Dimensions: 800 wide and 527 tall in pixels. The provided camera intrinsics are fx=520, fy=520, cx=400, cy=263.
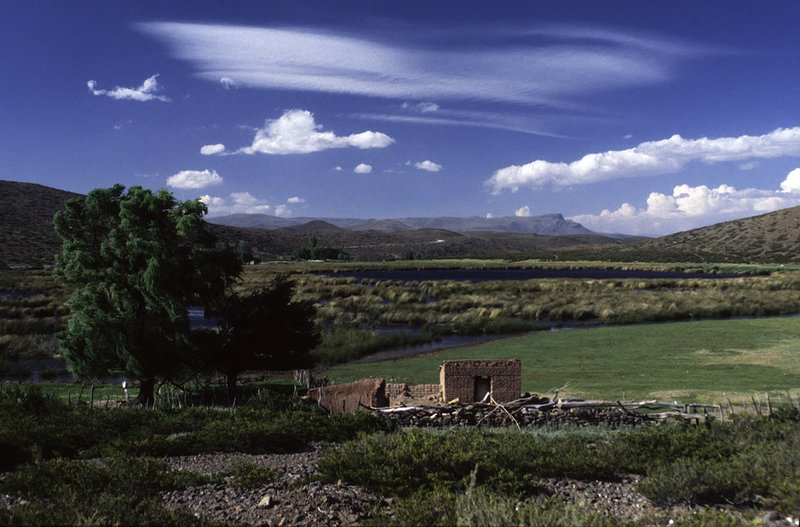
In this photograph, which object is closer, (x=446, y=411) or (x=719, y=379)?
(x=446, y=411)

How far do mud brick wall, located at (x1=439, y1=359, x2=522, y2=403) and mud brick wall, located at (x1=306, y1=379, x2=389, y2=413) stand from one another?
1.66 meters

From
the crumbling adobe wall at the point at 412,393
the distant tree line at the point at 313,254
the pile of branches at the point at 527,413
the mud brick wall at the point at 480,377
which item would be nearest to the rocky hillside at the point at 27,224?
the distant tree line at the point at 313,254

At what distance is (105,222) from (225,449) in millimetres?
10315

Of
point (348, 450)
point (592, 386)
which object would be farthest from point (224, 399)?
point (592, 386)

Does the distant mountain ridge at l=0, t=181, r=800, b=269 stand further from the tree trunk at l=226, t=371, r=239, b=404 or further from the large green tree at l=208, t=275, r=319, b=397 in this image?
the tree trunk at l=226, t=371, r=239, b=404

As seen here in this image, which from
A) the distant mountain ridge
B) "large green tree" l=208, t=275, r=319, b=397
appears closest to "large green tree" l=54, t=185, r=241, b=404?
"large green tree" l=208, t=275, r=319, b=397

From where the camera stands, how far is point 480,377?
13.4m

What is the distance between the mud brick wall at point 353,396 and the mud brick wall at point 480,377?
1.66 m

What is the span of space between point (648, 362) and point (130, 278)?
778 inches

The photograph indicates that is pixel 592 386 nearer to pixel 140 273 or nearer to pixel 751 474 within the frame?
pixel 751 474

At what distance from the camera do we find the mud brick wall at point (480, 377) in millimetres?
13227

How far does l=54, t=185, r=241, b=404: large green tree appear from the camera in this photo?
1552cm

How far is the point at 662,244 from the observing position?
600 feet

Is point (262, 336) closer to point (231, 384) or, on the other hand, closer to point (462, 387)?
point (231, 384)
